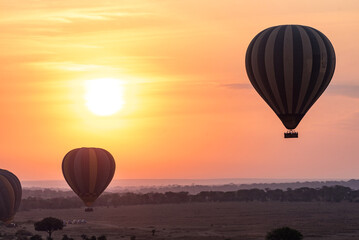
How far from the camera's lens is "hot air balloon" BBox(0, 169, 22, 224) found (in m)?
92.8

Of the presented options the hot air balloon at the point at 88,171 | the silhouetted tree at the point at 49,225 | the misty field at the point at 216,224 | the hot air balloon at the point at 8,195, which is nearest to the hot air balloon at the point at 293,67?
the hot air balloon at the point at 88,171

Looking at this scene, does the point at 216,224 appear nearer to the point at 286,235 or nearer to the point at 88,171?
the point at 286,235

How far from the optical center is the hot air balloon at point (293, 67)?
194ft

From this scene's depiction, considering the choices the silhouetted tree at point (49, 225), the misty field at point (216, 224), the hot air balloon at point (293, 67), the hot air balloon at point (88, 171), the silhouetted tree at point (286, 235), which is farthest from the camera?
the misty field at point (216, 224)

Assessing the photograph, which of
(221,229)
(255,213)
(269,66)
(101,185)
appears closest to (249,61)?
(269,66)

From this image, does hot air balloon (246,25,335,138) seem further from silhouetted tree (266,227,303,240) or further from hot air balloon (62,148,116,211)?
hot air balloon (62,148,116,211)

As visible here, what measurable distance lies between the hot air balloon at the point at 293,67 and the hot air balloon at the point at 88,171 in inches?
1241

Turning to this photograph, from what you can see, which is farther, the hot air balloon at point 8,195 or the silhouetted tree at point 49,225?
the silhouetted tree at point 49,225

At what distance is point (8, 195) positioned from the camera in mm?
93438

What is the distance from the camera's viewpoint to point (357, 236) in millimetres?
102312

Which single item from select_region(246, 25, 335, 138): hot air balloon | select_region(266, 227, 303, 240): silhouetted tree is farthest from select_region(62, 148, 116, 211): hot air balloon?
select_region(246, 25, 335, 138): hot air balloon

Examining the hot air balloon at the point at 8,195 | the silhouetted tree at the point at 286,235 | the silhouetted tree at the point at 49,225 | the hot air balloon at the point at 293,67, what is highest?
the hot air balloon at the point at 293,67

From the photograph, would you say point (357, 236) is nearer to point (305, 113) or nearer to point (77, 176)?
point (77, 176)

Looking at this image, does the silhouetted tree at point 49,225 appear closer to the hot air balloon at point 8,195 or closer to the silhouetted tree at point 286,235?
the hot air balloon at point 8,195
